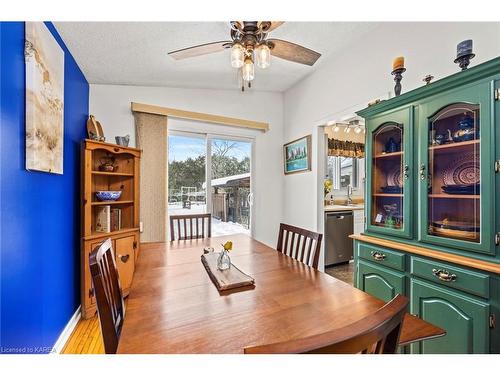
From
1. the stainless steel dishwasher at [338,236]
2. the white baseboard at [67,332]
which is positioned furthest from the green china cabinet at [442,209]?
the white baseboard at [67,332]

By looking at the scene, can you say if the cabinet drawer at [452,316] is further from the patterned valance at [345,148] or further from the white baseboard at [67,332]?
the patterned valance at [345,148]

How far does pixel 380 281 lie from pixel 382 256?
187mm

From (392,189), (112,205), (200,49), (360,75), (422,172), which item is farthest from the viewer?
(112,205)

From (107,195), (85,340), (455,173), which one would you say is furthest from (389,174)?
(85,340)

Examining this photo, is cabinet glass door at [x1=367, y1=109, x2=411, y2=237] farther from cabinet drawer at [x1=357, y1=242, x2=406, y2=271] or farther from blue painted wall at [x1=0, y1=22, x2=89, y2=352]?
blue painted wall at [x1=0, y1=22, x2=89, y2=352]

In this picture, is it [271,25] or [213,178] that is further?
[213,178]

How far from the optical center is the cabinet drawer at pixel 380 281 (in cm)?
169

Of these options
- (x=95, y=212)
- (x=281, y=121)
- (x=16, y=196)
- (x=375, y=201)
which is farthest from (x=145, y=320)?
(x=281, y=121)

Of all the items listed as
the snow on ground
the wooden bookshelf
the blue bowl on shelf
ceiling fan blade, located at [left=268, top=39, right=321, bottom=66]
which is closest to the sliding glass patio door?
the snow on ground

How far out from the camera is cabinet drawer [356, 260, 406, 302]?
1688mm

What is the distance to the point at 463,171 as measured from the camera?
1.50m

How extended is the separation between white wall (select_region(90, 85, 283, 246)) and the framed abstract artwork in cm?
98

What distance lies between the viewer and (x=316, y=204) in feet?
10.4

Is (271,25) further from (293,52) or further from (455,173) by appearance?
(455,173)
